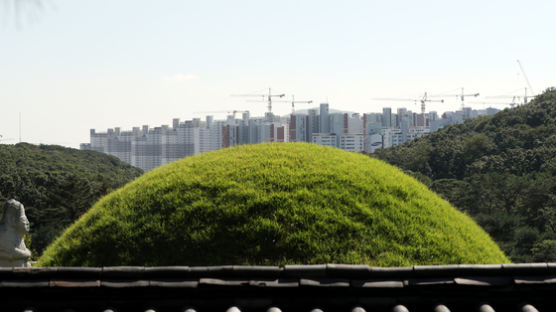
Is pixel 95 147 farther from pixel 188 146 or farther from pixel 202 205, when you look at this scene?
pixel 202 205

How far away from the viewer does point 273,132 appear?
123 meters

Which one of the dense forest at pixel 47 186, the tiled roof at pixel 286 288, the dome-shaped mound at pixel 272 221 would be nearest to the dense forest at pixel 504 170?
the dome-shaped mound at pixel 272 221

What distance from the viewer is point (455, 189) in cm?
4316

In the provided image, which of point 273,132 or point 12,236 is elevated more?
point 273,132

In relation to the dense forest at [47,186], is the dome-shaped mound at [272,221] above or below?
above

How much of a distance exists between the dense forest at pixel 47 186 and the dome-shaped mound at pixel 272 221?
71.9 feet

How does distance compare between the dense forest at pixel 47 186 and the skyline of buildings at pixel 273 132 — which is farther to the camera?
the skyline of buildings at pixel 273 132

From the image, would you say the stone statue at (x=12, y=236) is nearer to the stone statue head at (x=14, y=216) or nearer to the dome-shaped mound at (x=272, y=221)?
the stone statue head at (x=14, y=216)

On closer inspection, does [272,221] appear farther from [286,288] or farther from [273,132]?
[273,132]

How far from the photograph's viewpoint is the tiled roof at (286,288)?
3.51m

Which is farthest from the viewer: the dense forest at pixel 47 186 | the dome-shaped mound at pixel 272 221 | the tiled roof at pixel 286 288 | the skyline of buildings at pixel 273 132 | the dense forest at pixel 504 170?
the skyline of buildings at pixel 273 132

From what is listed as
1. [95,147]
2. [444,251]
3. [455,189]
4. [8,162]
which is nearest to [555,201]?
[455,189]

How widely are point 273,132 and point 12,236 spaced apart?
116837 mm

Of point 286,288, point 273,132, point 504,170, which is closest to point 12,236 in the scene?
point 286,288
